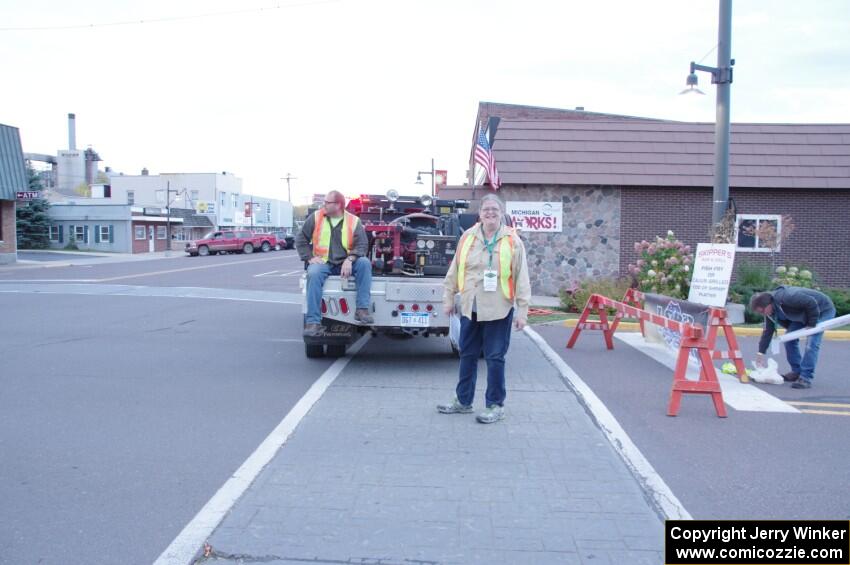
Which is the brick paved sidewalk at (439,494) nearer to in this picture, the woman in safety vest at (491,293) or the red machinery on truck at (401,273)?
the woman in safety vest at (491,293)

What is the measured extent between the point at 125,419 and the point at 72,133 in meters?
94.8

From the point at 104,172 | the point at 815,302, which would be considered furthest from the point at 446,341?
the point at 104,172

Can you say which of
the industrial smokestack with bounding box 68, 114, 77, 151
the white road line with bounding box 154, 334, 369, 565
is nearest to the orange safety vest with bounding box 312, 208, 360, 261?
the white road line with bounding box 154, 334, 369, 565

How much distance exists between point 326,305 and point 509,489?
14.2ft

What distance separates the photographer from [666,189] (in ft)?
62.5

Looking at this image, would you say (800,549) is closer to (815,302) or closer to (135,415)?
(815,302)

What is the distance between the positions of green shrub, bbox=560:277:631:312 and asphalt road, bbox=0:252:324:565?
5.85m

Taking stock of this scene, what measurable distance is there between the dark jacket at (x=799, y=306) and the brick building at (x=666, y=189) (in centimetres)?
1052

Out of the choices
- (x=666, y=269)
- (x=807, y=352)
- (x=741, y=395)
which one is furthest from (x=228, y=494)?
(x=666, y=269)

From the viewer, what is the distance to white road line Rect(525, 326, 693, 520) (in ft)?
15.7

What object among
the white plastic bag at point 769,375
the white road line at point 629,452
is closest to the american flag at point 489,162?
the white road line at point 629,452

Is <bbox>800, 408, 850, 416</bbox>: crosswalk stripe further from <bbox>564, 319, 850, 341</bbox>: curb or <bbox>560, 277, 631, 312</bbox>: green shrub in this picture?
<bbox>560, 277, 631, 312</bbox>: green shrub

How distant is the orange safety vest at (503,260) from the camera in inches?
258

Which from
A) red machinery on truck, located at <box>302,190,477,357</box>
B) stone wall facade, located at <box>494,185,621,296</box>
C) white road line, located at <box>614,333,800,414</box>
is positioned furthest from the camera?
stone wall facade, located at <box>494,185,621,296</box>
